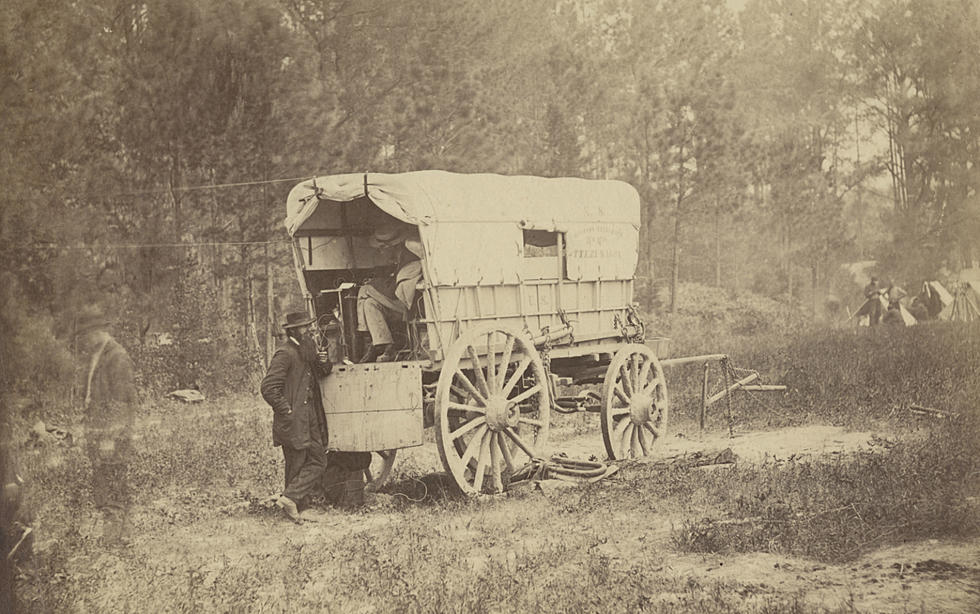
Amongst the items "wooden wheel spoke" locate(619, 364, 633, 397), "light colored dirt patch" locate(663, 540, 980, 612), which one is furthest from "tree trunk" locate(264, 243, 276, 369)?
"light colored dirt patch" locate(663, 540, 980, 612)

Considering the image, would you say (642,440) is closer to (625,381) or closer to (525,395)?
(625,381)

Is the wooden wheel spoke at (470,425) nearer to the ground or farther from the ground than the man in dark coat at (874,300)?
nearer to the ground

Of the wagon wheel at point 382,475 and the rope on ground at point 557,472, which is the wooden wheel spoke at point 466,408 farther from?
the wagon wheel at point 382,475

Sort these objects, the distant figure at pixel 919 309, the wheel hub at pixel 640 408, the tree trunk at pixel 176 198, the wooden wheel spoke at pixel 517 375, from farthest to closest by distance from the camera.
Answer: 1. the distant figure at pixel 919 309
2. the tree trunk at pixel 176 198
3. the wheel hub at pixel 640 408
4. the wooden wheel spoke at pixel 517 375

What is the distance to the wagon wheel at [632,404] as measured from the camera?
8.91 metres

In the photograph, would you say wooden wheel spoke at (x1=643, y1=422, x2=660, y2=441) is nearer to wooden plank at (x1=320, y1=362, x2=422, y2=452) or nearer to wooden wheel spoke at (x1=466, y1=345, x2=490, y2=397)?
wooden wheel spoke at (x1=466, y1=345, x2=490, y2=397)

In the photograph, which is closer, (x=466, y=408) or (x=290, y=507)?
(x=290, y=507)

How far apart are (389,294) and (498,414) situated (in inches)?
63.4

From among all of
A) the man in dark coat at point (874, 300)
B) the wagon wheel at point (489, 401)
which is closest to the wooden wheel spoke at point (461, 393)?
the wagon wheel at point (489, 401)

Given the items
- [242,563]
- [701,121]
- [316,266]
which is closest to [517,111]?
[701,121]

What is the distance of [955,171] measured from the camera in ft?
25.5

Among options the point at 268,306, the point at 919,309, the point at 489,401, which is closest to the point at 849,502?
A: the point at 489,401

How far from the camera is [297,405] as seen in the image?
7098mm

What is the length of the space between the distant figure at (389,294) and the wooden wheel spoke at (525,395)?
3.95ft
